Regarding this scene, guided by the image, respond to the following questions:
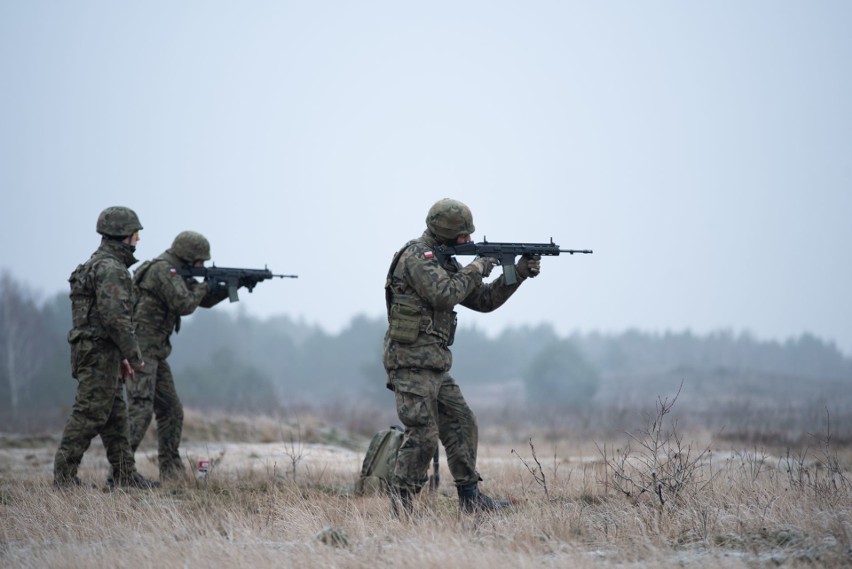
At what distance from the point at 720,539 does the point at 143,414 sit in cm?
607

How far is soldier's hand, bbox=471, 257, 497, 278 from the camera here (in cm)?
672

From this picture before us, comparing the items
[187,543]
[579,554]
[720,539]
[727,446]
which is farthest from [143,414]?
[727,446]

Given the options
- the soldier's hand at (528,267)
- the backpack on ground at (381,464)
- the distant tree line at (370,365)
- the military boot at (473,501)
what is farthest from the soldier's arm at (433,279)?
the distant tree line at (370,365)

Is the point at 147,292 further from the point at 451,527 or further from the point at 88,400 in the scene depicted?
the point at 451,527

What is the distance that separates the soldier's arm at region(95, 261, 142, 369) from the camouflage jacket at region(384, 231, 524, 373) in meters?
2.76

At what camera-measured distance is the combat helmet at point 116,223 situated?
8125 mm

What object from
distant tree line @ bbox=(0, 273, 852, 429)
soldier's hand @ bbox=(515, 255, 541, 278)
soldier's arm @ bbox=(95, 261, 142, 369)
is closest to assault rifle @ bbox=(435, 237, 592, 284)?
soldier's hand @ bbox=(515, 255, 541, 278)

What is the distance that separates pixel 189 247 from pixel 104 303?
6.21 ft

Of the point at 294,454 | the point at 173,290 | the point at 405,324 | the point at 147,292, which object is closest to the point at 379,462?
the point at 405,324

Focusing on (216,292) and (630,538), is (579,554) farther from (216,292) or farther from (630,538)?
(216,292)

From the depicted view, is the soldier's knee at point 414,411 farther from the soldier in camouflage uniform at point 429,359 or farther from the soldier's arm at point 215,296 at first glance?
the soldier's arm at point 215,296

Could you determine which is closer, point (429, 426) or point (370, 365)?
point (429, 426)

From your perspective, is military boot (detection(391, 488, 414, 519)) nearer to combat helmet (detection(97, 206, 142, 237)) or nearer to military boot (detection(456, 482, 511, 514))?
military boot (detection(456, 482, 511, 514))

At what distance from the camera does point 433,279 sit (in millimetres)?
6359
